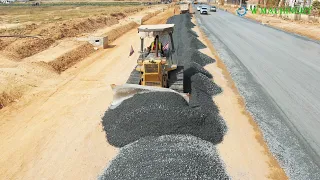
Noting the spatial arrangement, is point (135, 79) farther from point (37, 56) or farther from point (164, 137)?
point (37, 56)

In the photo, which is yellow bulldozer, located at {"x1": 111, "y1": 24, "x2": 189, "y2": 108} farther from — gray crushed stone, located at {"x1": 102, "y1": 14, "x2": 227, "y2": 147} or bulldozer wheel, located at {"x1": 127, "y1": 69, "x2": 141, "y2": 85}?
gray crushed stone, located at {"x1": 102, "y1": 14, "x2": 227, "y2": 147}

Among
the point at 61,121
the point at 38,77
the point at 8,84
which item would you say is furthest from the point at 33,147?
the point at 38,77

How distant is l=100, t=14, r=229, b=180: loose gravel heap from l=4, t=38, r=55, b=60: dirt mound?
12.0 meters

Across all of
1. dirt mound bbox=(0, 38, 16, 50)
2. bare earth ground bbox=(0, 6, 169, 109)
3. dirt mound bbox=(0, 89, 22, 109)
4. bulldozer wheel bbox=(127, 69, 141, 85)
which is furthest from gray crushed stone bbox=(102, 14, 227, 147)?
dirt mound bbox=(0, 38, 16, 50)

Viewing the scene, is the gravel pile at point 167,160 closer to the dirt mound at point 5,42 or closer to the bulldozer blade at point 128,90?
the bulldozer blade at point 128,90

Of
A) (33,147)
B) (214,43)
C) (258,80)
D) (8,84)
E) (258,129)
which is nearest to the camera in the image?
(33,147)

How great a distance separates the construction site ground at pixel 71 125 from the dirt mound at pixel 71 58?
0.19 m

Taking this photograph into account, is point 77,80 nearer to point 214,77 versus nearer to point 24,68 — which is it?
point 24,68

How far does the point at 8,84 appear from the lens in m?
15.3

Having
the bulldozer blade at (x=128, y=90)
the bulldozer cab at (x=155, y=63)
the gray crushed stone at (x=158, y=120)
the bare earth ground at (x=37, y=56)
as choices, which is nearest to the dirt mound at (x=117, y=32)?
the bare earth ground at (x=37, y=56)

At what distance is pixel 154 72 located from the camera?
12.2 metres

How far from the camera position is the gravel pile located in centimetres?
756

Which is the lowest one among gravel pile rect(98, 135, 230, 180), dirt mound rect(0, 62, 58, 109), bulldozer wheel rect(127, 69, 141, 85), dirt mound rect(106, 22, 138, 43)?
gravel pile rect(98, 135, 230, 180)

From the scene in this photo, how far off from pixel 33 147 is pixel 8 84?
669 cm
